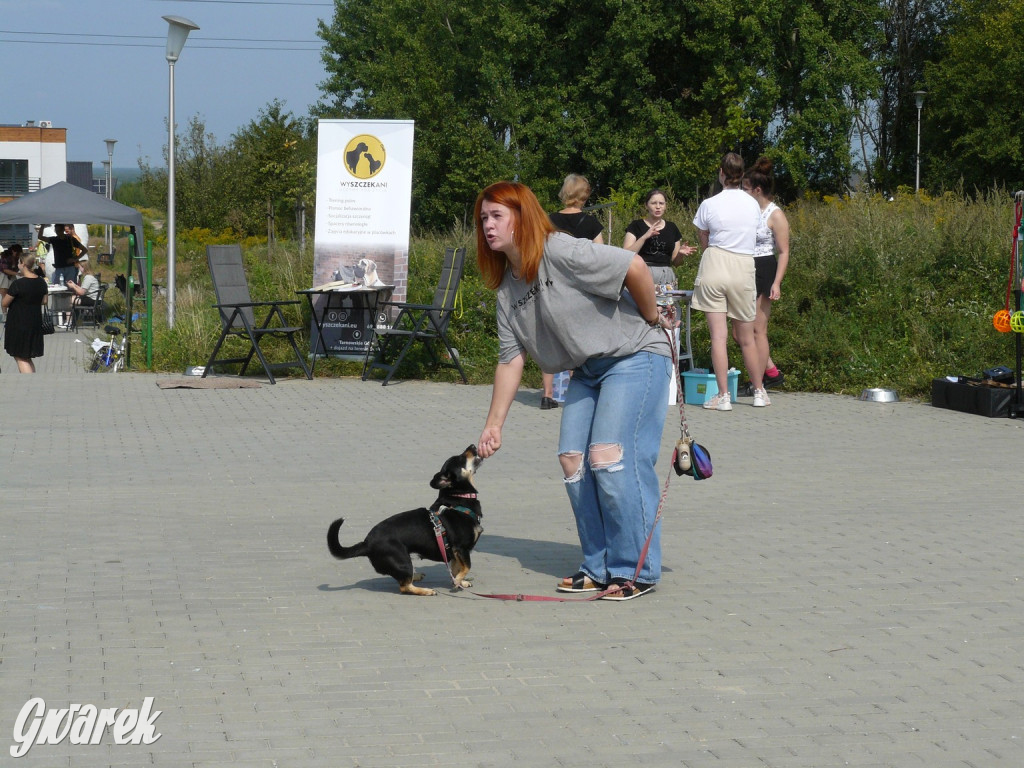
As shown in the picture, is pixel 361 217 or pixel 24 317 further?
pixel 24 317

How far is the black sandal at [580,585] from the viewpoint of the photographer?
238 inches

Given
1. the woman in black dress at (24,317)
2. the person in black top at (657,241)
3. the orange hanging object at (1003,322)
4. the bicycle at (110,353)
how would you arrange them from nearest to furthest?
the orange hanging object at (1003,322) → the person in black top at (657,241) → the woman in black dress at (24,317) → the bicycle at (110,353)

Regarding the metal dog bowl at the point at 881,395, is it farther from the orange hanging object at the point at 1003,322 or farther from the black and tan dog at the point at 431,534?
the black and tan dog at the point at 431,534

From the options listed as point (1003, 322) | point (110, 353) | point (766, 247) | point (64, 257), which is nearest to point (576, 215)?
point (766, 247)

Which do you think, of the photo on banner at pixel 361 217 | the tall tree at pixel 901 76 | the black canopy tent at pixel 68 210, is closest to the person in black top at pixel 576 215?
the photo on banner at pixel 361 217

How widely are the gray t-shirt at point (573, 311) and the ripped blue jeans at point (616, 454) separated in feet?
0.34

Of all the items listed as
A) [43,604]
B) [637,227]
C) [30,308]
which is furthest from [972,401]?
[30,308]

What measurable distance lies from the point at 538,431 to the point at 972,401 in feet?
13.9

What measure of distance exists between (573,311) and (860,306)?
9.85m

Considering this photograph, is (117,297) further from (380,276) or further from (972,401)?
(972,401)

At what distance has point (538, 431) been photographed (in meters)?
11.2

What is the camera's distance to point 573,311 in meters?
5.65

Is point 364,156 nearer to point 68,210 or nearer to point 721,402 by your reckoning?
point 721,402

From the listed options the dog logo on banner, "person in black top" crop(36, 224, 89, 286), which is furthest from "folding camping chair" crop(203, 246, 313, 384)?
"person in black top" crop(36, 224, 89, 286)
